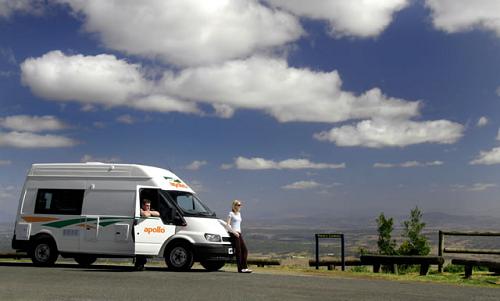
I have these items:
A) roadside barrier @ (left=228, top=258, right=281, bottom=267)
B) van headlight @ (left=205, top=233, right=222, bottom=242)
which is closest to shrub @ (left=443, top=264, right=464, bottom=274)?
roadside barrier @ (left=228, top=258, right=281, bottom=267)

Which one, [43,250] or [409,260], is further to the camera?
[409,260]

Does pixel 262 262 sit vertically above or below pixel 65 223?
below

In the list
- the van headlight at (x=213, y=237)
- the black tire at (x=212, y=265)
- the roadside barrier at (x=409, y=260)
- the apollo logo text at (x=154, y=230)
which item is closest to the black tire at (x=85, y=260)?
the apollo logo text at (x=154, y=230)

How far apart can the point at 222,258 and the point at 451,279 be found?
6.08 m

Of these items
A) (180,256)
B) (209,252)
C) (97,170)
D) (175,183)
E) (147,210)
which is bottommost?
(180,256)

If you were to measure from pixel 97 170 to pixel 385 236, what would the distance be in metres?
19.8

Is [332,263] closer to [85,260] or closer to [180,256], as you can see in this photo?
Result: [180,256]

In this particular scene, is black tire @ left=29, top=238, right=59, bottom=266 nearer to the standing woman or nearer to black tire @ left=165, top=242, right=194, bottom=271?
black tire @ left=165, top=242, right=194, bottom=271

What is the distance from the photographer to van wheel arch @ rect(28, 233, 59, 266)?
1700 centimetres

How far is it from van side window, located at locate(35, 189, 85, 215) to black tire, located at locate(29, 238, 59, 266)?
83 centimetres

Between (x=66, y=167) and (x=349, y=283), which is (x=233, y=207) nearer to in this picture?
(x=349, y=283)

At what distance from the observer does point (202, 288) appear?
1194 centimetres

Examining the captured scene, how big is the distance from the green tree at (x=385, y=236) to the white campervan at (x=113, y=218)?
677 inches

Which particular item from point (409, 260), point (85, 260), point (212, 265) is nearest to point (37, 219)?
point (85, 260)
